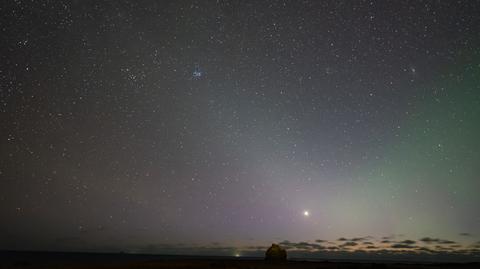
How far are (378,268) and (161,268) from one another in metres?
22.1

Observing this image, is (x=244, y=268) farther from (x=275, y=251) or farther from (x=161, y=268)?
(x=275, y=251)

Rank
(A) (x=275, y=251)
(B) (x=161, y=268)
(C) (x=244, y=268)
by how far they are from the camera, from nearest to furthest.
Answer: (C) (x=244, y=268)
(B) (x=161, y=268)
(A) (x=275, y=251)

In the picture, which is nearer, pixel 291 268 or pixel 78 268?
pixel 78 268

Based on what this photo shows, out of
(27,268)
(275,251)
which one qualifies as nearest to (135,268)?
(27,268)

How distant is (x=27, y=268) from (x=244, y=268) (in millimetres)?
21333

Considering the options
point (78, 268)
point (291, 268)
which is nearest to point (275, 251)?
point (291, 268)

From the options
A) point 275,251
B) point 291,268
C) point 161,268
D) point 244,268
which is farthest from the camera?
point 275,251

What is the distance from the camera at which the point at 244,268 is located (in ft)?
111

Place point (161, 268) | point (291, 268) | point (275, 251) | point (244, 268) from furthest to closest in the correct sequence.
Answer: point (275, 251), point (291, 268), point (161, 268), point (244, 268)

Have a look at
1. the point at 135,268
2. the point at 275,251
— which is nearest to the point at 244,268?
the point at 135,268

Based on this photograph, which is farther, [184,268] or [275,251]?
[275,251]

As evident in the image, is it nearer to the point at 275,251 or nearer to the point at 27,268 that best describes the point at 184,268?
the point at 27,268

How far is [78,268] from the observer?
35.2m

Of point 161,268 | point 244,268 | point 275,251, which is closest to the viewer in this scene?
point 244,268
